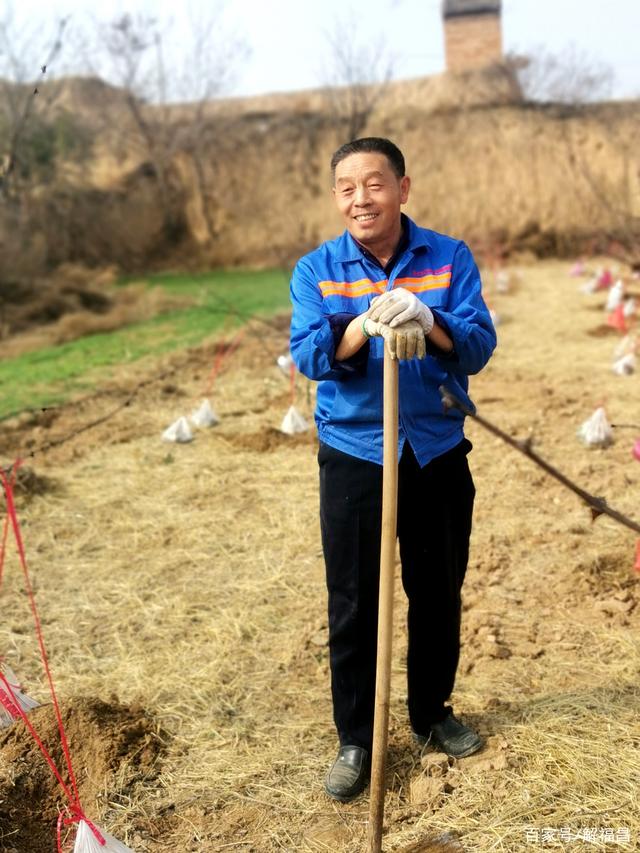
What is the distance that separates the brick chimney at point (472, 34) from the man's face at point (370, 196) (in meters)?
28.7

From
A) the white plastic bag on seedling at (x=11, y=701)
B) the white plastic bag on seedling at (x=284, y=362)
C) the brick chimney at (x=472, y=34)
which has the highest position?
the brick chimney at (x=472, y=34)

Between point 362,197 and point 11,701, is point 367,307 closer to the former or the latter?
point 362,197

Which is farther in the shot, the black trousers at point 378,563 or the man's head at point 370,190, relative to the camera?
the black trousers at point 378,563

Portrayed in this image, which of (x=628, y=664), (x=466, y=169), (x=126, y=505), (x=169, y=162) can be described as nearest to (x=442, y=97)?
(x=466, y=169)

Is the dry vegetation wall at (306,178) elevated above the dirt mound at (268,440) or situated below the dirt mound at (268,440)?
above

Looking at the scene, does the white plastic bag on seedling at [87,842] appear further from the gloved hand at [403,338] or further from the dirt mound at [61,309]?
the dirt mound at [61,309]

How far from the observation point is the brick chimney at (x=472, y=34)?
95.0 ft

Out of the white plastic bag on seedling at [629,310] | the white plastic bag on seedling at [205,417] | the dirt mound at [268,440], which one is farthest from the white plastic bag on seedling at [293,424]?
the white plastic bag on seedling at [629,310]

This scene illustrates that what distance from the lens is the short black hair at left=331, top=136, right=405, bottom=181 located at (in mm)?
2221

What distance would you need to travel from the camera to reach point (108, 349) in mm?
10453

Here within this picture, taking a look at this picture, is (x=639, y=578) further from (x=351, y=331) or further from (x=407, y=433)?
(x=351, y=331)

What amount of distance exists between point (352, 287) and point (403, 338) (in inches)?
14.8

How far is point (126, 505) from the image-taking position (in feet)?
17.1

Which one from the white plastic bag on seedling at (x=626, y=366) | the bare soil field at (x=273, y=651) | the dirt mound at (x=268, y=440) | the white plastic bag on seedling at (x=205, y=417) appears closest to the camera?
the bare soil field at (x=273, y=651)
